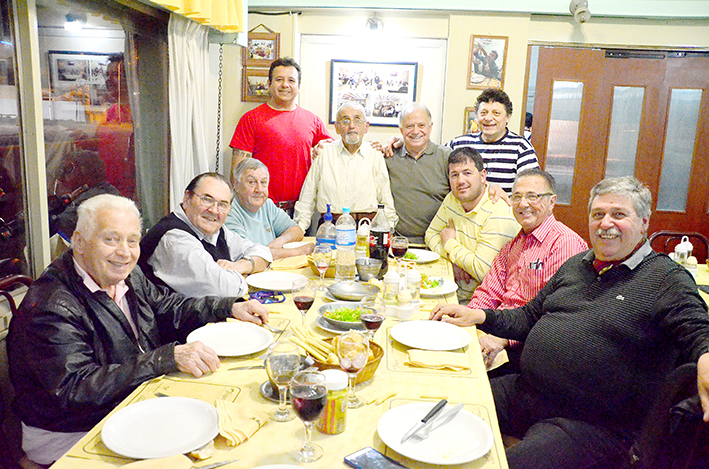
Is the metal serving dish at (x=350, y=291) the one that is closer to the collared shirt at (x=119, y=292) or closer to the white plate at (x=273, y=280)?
the white plate at (x=273, y=280)

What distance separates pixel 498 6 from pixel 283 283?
129 inches

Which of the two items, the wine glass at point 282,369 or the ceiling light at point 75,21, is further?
the ceiling light at point 75,21

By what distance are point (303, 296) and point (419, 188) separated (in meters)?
1.98

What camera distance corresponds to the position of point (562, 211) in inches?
195

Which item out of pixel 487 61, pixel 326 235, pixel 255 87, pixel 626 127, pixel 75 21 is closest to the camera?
pixel 326 235

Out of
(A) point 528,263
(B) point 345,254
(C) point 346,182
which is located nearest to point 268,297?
(B) point 345,254

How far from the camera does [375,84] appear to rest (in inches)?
183

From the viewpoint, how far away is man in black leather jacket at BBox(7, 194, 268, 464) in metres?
1.45

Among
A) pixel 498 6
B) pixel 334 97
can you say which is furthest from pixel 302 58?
pixel 498 6

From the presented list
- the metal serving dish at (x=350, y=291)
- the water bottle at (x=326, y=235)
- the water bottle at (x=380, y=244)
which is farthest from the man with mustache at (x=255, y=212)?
the metal serving dish at (x=350, y=291)

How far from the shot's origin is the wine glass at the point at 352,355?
4.40 ft

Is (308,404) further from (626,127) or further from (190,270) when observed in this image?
(626,127)

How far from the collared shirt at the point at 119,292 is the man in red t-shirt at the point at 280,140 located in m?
2.23

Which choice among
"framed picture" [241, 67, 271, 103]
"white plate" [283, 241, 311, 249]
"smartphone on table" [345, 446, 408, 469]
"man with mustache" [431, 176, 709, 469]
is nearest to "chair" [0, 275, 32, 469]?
"smartphone on table" [345, 446, 408, 469]
